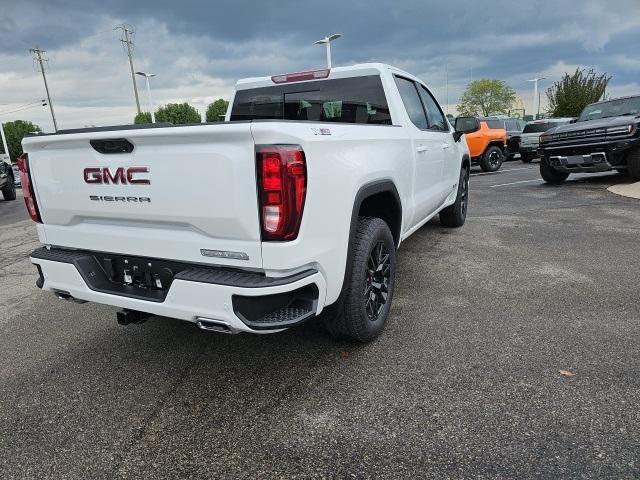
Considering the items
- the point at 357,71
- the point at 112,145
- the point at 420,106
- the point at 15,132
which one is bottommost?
the point at 15,132

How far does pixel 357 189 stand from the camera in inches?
107

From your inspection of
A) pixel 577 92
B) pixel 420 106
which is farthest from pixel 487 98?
pixel 420 106

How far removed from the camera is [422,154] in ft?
13.5

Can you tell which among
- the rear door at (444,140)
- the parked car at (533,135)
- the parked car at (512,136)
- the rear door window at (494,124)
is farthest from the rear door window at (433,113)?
the parked car at (512,136)

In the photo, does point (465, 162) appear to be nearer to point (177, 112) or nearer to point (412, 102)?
point (412, 102)

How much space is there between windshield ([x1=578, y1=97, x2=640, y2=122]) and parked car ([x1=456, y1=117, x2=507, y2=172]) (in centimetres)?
437

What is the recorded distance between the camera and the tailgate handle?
2.45m

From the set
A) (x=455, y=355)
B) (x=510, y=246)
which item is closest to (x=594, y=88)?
(x=510, y=246)

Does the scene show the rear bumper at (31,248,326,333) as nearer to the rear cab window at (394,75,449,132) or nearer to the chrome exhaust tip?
the chrome exhaust tip

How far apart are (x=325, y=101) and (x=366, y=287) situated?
1.93 metres

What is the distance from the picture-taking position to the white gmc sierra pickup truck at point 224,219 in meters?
2.21

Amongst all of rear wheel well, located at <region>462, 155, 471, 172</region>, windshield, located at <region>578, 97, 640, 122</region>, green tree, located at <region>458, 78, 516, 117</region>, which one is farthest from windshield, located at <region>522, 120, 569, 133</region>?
green tree, located at <region>458, 78, 516, 117</region>

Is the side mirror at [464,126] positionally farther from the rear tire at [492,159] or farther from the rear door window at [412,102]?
the rear tire at [492,159]

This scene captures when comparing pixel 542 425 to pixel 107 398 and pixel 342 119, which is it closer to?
pixel 107 398
